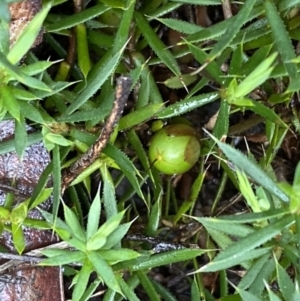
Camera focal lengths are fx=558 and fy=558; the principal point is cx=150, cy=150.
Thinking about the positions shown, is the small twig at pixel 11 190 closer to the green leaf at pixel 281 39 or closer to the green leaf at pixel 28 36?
the green leaf at pixel 28 36

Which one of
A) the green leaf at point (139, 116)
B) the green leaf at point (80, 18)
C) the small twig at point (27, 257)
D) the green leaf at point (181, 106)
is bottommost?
the small twig at point (27, 257)

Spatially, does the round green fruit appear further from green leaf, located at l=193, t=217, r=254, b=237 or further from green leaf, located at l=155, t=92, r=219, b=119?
green leaf, located at l=193, t=217, r=254, b=237

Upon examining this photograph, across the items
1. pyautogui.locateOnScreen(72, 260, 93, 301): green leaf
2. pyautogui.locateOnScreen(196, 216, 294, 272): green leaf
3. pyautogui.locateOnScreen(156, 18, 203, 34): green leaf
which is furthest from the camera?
pyautogui.locateOnScreen(156, 18, 203, 34): green leaf

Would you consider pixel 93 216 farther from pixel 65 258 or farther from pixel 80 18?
pixel 80 18

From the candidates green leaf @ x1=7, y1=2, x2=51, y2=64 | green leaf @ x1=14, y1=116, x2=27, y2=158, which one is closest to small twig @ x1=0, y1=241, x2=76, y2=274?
green leaf @ x1=14, y1=116, x2=27, y2=158

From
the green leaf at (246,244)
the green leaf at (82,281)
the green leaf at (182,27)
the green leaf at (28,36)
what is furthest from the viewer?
the green leaf at (182,27)

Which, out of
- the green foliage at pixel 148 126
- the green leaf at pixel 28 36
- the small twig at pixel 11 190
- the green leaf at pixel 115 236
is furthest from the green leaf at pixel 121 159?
the green leaf at pixel 28 36
